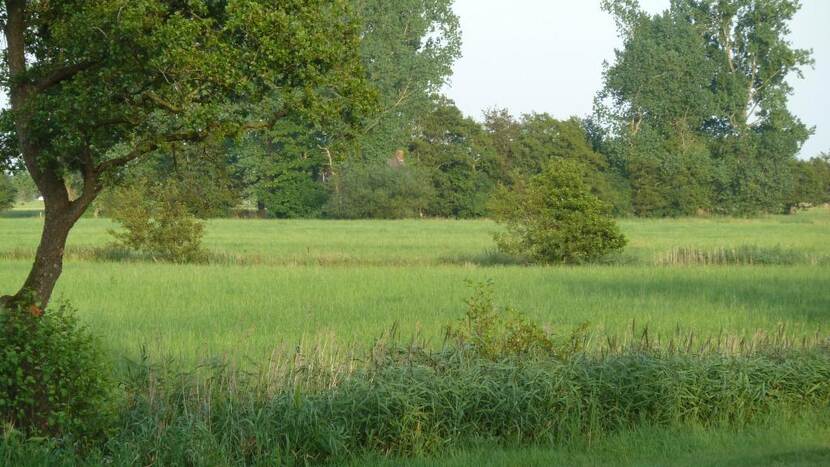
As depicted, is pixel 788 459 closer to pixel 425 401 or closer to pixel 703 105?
pixel 425 401

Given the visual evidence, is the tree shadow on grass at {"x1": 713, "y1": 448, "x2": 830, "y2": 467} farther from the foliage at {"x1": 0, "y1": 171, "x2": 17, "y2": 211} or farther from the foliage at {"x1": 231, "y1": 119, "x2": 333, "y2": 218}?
the foliage at {"x1": 0, "y1": 171, "x2": 17, "y2": 211}

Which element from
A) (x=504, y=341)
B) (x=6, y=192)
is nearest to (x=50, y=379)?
(x=504, y=341)

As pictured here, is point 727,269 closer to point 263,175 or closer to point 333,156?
point 333,156

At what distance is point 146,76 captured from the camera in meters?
9.54

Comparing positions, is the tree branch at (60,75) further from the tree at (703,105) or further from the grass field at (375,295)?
the tree at (703,105)

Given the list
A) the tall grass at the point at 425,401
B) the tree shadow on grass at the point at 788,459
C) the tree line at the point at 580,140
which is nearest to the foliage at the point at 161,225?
the tree line at the point at 580,140

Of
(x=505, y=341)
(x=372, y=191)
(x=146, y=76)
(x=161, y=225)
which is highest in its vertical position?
(x=146, y=76)

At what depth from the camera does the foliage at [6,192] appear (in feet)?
247

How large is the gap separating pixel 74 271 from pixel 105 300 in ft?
22.6

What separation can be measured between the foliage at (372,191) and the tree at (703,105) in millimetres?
16624

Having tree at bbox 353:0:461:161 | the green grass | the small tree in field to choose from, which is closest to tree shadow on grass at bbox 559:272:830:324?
the small tree in field

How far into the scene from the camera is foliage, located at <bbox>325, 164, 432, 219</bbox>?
216 feet

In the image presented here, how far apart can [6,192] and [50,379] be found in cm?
7459

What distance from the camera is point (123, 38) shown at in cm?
903
